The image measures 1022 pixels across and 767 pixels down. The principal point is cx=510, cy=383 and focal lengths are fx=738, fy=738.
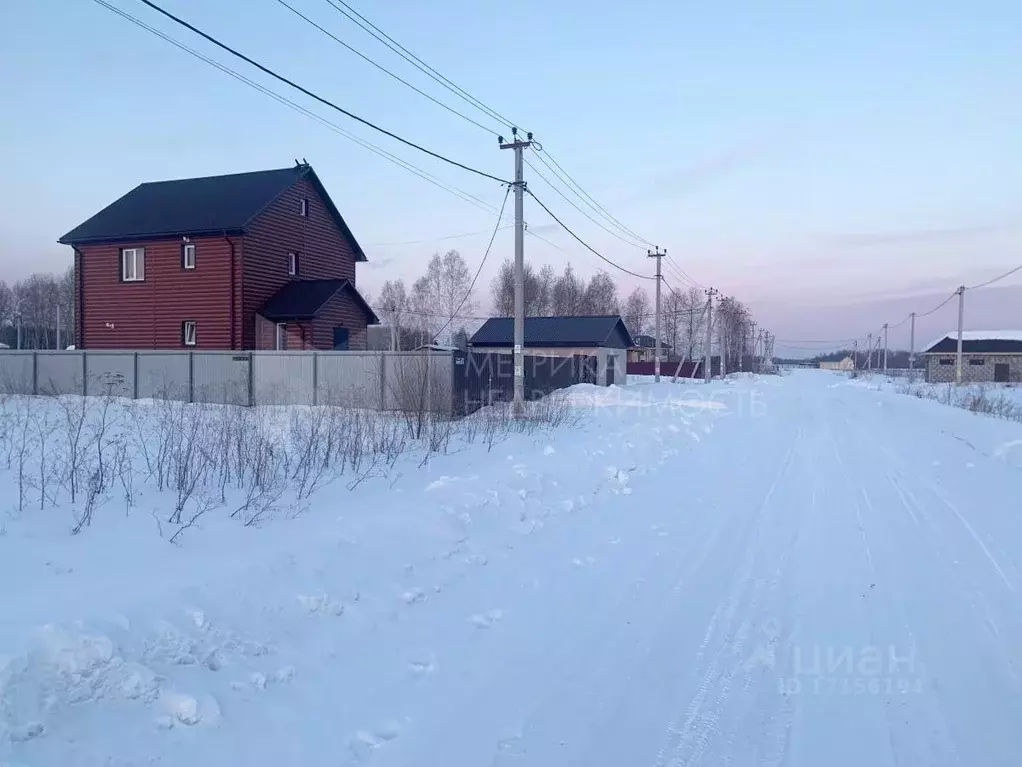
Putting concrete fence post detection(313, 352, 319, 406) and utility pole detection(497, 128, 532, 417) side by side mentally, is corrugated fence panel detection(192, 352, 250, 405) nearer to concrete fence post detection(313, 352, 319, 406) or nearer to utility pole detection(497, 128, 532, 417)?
concrete fence post detection(313, 352, 319, 406)

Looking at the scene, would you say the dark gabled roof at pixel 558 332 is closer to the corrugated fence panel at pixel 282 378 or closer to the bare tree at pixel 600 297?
the corrugated fence panel at pixel 282 378

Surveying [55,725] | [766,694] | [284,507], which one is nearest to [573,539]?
[284,507]

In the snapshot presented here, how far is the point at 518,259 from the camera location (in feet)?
59.9

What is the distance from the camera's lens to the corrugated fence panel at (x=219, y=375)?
22.2 metres

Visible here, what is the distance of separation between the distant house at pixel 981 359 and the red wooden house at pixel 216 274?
185 ft

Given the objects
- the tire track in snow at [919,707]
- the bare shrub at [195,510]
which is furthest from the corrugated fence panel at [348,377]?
the tire track in snow at [919,707]

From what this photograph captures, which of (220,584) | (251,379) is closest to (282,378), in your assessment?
(251,379)

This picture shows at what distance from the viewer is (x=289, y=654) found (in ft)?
15.5

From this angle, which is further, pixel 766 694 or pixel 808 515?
pixel 808 515

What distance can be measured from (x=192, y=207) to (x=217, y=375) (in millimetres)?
11167

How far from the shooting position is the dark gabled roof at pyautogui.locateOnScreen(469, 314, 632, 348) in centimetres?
4103

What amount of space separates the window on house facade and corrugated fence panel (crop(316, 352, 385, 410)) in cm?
1288

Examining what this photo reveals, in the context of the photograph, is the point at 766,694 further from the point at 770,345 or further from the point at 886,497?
the point at 770,345

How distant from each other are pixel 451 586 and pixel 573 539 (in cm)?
221
